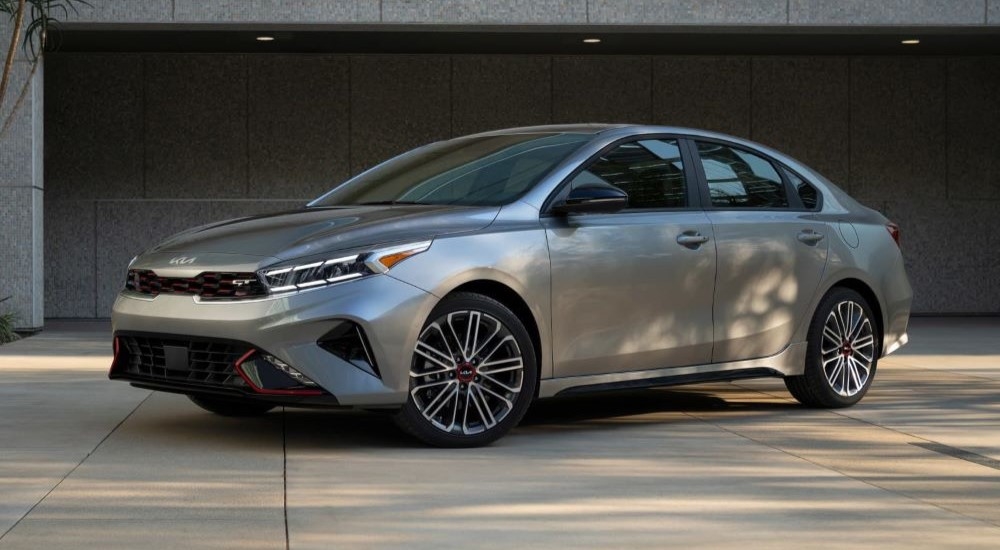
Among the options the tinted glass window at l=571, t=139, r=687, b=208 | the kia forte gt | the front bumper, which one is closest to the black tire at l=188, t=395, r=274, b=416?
the kia forte gt

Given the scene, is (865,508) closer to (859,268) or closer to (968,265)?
(859,268)

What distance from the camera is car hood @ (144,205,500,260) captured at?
6734 mm

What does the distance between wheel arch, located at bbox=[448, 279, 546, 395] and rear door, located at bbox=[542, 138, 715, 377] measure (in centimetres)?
9

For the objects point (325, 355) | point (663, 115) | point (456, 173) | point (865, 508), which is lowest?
point (865, 508)

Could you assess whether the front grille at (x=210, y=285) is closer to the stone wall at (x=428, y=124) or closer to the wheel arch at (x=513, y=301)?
the wheel arch at (x=513, y=301)

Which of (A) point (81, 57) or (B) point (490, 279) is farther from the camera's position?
(A) point (81, 57)

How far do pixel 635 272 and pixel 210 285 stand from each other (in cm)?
213

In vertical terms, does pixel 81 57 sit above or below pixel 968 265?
above

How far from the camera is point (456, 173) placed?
7840 mm

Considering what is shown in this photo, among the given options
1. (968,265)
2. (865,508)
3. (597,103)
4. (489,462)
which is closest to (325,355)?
(489,462)

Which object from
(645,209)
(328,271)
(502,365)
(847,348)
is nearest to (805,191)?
(847,348)

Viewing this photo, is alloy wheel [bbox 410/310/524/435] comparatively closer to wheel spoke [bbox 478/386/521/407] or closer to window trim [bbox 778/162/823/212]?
wheel spoke [bbox 478/386/521/407]

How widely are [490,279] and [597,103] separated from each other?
1157 cm

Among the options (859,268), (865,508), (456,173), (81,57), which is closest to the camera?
(865,508)
